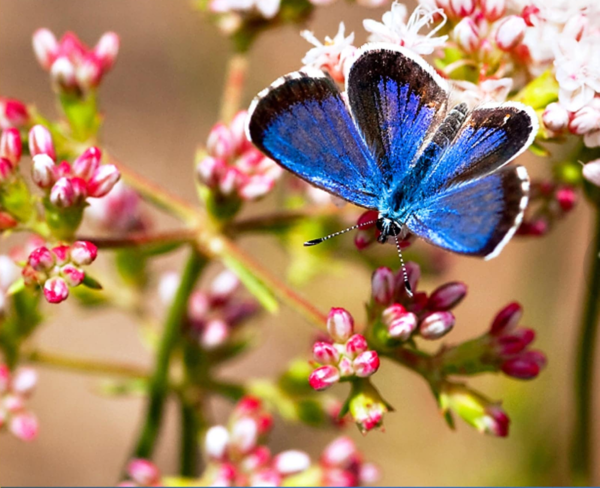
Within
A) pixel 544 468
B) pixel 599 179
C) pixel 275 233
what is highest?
pixel 275 233

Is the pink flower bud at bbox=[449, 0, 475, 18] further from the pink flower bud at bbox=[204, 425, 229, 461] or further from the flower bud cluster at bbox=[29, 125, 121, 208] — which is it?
the pink flower bud at bbox=[204, 425, 229, 461]

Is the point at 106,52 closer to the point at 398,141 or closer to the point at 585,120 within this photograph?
the point at 398,141


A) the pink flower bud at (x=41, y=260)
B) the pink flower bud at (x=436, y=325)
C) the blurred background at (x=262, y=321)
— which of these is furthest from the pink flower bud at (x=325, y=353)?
the blurred background at (x=262, y=321)

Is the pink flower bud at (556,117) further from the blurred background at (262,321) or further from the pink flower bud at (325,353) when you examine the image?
the blurred background at (262,321)

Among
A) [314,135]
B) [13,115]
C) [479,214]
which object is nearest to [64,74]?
[13,115]

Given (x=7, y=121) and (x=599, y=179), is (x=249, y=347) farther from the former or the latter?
(x=599, y=179)

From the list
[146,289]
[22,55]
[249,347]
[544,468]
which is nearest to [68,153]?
[146,289]
